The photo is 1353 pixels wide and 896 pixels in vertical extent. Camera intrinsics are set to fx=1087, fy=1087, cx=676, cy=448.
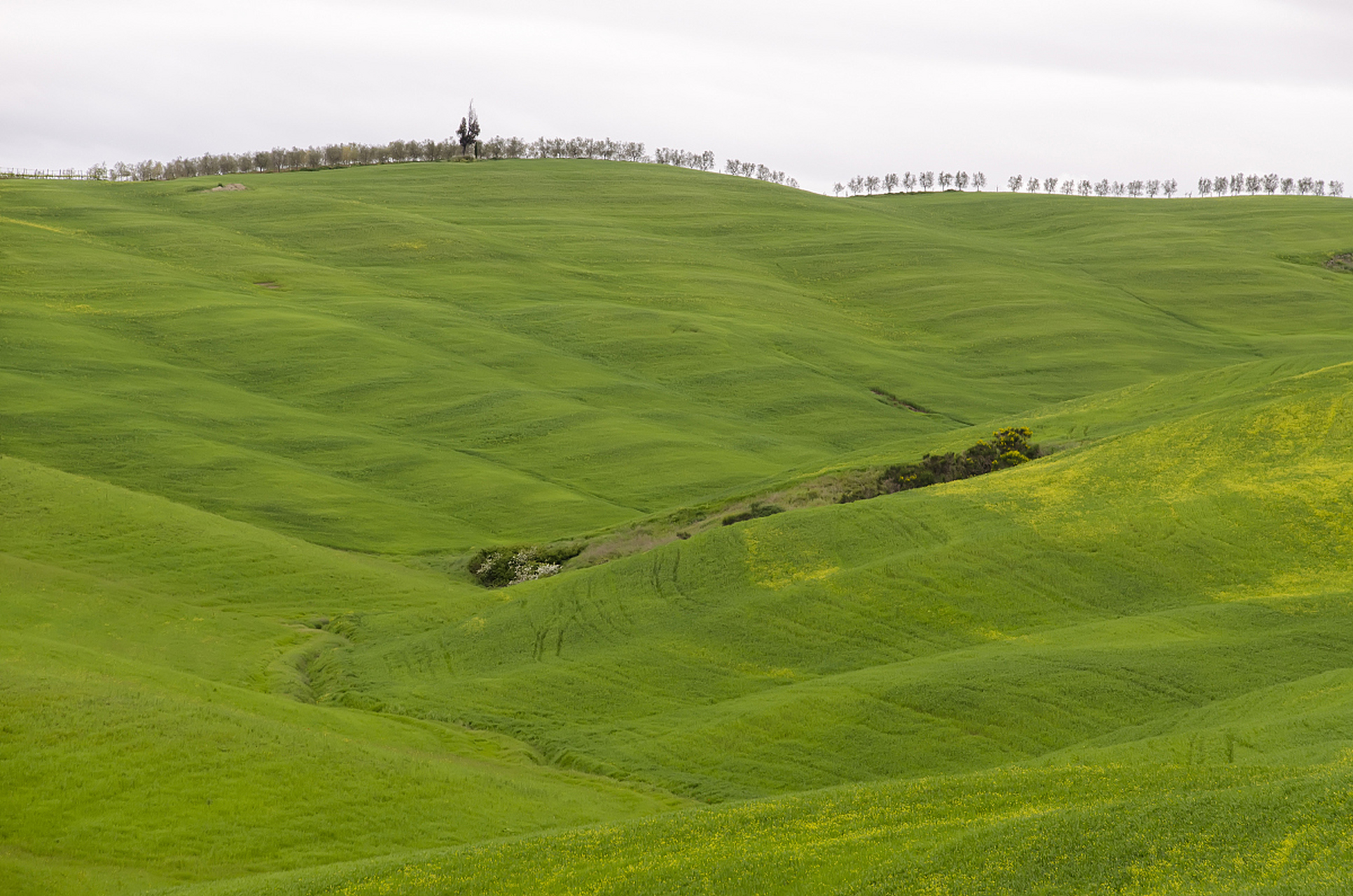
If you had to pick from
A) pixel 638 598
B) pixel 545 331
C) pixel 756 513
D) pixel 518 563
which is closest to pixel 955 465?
pixel 756 513

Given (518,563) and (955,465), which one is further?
(955,465)

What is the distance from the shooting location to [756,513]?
166 ft

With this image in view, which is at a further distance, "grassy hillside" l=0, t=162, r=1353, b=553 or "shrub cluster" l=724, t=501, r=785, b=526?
"grassy hillside" l=0, t=162, r=1353, b=553

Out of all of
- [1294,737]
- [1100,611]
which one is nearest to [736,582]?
[1100,611]

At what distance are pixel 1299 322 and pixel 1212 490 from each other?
2981 inches

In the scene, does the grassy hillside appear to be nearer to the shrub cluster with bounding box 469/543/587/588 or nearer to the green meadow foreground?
the green meadow foreground

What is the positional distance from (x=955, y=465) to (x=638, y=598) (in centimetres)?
1985

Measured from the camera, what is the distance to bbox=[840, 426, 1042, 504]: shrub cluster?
172 ft

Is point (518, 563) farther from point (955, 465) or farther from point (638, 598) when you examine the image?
point (955, 465)

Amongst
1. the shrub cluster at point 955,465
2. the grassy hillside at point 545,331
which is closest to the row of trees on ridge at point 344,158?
the grassy hillside at point 545,331

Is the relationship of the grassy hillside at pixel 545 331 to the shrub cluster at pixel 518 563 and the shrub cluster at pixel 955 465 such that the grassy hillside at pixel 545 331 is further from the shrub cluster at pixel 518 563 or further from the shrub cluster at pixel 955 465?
the shrub cluster at pixel 955 465

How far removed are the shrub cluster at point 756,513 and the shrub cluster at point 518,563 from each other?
7.63m

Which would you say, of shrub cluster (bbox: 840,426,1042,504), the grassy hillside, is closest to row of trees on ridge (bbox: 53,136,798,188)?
the grassy hillside

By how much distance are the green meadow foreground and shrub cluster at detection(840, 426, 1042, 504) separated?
3552 mm
